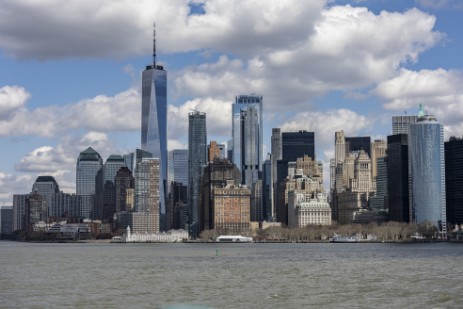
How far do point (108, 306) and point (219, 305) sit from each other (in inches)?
370

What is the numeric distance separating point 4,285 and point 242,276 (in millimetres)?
28760

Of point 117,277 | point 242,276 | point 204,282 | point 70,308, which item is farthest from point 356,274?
point 70,308

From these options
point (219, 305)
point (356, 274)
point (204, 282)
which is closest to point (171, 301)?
point (219, 305)

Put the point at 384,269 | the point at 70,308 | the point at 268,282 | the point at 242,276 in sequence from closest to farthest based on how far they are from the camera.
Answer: the point at 70,308, the point at 268,282, the point at 242,276, the point at 384,269

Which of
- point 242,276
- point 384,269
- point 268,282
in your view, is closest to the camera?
point 268,282

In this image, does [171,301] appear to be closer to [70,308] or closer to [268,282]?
[70,308]

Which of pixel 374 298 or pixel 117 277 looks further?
pixel 117 277

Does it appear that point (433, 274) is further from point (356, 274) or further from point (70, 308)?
point (70, 308)

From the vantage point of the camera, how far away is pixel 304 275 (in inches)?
4119

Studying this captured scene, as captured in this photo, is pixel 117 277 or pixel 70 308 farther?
pixel 117 277

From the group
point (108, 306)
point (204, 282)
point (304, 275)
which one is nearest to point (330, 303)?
point (108, 306)

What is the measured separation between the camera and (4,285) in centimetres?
9362

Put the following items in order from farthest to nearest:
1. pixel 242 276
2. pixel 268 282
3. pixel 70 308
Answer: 1. pixel 242 276
2. pixel 268 282
3. pixel 70 308

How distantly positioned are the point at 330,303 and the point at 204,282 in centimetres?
2628
